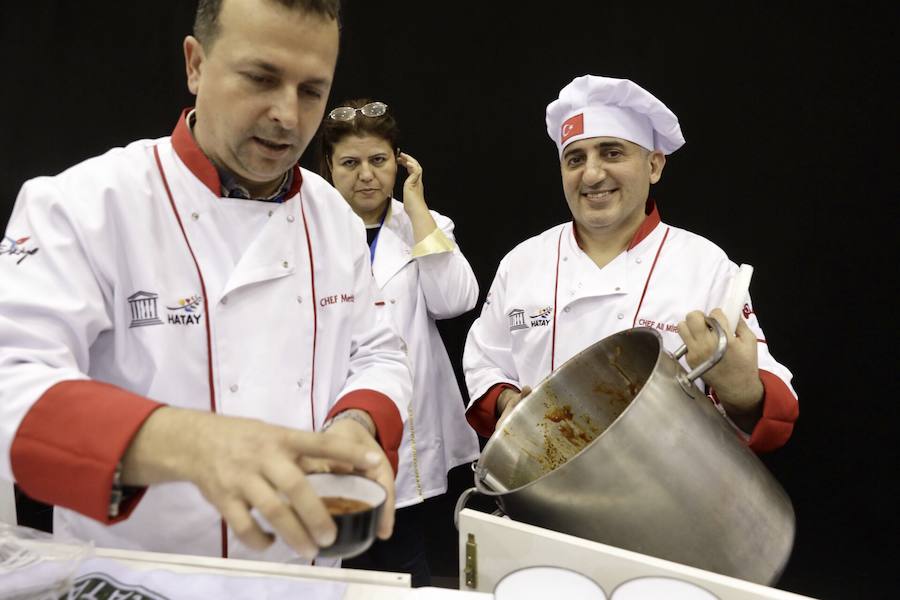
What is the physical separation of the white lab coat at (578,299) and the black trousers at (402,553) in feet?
1.84

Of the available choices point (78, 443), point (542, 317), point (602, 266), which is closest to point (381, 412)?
point (78, 443)

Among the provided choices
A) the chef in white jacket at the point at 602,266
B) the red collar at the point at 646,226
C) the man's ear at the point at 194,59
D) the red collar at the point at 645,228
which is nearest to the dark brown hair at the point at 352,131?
the chef in white jacket at the point at 602,266

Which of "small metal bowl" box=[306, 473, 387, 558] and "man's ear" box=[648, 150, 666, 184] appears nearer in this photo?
"small metal bowl" box=[306, 473, 387, 558]

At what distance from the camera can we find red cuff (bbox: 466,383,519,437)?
1457 millimetres

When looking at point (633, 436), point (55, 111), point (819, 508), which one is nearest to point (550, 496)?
point (633, 436)

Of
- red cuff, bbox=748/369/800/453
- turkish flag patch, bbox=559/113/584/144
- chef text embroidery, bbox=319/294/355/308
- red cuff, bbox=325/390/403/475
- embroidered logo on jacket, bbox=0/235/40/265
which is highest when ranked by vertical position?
turkish flag patch, bbox=559/113/584/144

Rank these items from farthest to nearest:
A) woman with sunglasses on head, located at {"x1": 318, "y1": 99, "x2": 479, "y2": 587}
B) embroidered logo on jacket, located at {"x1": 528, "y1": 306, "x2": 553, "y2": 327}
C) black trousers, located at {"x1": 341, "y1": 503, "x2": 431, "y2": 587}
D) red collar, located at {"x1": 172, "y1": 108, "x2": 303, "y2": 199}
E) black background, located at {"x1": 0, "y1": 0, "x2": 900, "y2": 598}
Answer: black background, located at {"x1": 0, "y1": 0, "x2": 900, "y2": 598} < woman with sunglasses on head, located at {"x1": 318, "y1": 99, "x2": 479, "y2": 587} < black trousers, located at {"x1": 341, "y1": 503, "x2": 431, "y2": 587} < embroidered logo on jacket, located at {"x1": 528, "y1": 306, "x2": 553, "y2": 327} < red collar, located at {"x1": 172, "y1": 108, "x2": 303, "y2": 199}

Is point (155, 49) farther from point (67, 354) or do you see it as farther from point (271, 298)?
point (67, 354)

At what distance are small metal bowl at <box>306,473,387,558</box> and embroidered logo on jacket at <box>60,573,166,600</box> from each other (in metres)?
0.25

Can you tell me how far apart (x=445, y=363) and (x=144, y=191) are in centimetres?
126

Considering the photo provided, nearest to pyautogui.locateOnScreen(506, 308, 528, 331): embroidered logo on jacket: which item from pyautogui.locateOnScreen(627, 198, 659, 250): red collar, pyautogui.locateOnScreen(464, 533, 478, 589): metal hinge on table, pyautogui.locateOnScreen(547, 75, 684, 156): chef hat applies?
pyautogui.locateOnScreen(627, 198, 659, 250): red collar

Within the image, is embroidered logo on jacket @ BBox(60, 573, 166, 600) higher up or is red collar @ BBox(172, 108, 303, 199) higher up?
red collar @ BBox(172, 108, 303, 199)

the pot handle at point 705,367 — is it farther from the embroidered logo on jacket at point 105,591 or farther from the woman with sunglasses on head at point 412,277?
the woman with sunglasses on head at point 412,277

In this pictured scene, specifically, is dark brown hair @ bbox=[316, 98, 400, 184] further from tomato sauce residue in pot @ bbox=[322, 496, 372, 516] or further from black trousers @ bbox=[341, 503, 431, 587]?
tomato sauce residue in pot @ bbox=[322, 496, 372, 516]
